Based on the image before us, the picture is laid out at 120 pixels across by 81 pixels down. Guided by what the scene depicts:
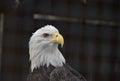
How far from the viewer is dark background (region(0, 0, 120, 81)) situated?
302 inches

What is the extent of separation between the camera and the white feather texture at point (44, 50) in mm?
6266

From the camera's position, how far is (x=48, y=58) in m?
6.34

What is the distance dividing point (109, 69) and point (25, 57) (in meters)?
0.93

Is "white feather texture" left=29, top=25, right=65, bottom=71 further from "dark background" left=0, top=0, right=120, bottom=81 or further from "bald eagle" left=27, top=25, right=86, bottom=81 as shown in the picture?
"dark background" left=0, top=0, right=120, bottom=81

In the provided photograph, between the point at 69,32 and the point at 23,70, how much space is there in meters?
0.63

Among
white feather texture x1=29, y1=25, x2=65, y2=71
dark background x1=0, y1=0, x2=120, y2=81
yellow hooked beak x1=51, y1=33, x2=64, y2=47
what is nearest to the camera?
yellow hooked beak x1=51, y1=33, x2=64, y2=47

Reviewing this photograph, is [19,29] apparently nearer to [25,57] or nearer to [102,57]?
[25,57]

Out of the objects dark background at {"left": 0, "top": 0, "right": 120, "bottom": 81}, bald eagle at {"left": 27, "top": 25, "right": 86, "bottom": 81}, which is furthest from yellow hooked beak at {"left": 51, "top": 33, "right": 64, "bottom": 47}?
dark background at {"left": 0, "top": 0, "right": 120, "bottom": 81}

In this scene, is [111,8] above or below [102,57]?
above

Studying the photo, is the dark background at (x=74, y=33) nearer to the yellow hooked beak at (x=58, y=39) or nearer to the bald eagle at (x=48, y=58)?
the bald eagle at (x=48, y=58)

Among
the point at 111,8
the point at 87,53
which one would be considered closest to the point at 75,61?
the point at 87,53

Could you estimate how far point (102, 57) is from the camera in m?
8.04

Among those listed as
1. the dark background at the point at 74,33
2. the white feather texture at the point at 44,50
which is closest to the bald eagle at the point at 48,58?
the white feather texture at the point at 44,50

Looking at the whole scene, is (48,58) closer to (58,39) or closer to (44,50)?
(44,50)
